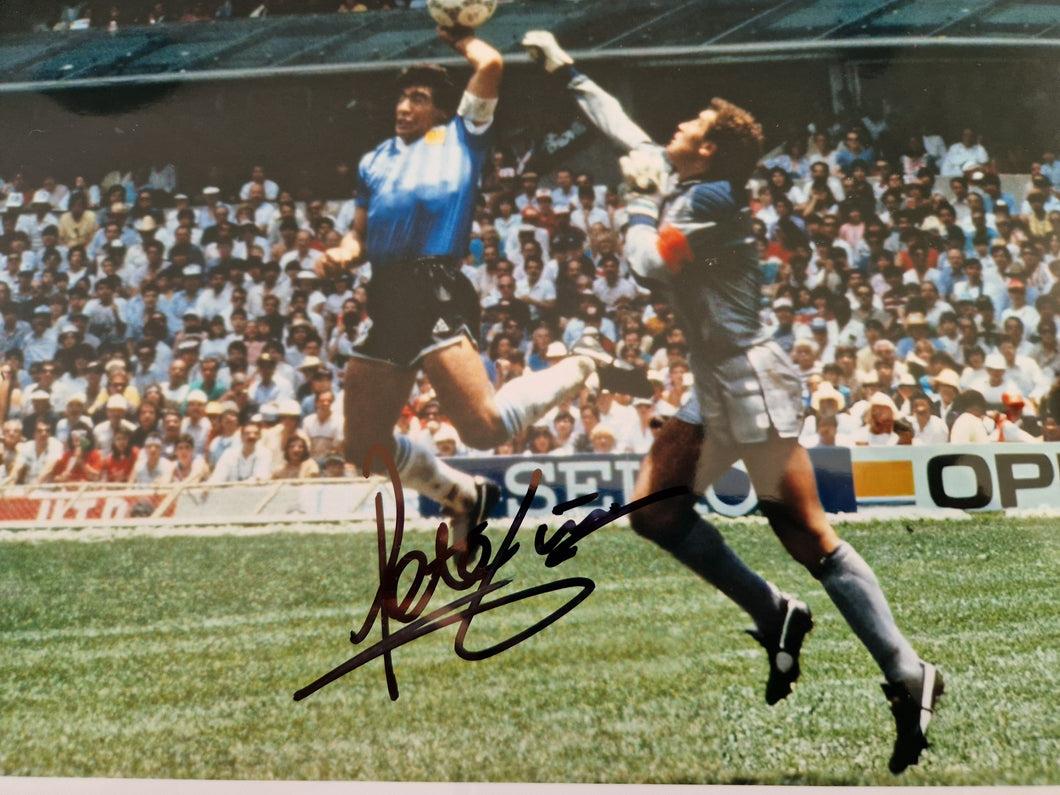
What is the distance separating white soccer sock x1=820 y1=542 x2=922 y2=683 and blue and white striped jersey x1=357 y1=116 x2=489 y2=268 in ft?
4.61

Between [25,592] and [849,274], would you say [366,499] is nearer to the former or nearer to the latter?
[25,592]

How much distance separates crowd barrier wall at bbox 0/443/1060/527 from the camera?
250cm

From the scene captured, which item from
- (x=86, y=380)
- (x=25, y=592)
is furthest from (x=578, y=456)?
(x=25, y=592)

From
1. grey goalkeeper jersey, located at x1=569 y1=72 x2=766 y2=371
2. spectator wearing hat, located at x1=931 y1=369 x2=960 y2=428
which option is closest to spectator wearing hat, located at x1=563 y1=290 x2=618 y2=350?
grey goalkeeper jersey, located at x1=569 y1=72 x2=766 y2=371

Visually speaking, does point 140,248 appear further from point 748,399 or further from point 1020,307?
point 1020,307

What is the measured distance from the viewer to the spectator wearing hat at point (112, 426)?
275cm

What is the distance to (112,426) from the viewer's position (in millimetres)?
2758

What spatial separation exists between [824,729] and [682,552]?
23.3 inches

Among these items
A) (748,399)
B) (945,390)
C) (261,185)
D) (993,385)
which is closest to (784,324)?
(748,399)

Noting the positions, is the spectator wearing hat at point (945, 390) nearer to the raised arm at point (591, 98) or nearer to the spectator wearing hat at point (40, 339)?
the raised arm at point (591, 98)

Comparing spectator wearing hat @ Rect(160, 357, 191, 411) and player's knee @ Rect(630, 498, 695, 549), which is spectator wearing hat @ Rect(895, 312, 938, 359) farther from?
spectator wearing hat @ Rect(160, 357, 191, 411)

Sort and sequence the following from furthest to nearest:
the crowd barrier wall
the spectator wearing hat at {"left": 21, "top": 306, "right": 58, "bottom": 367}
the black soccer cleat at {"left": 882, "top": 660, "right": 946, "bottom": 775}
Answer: the spectator wearing hat at {"left": 21, "top": 306, "right": 58, "bottom": 367} < the crowd barrier wall < the black soccer cleat at {"left": 882, "top": 660, "right": 946, "bottom": 775}

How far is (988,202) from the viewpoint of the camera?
8.49 ft
